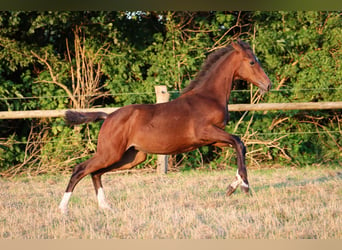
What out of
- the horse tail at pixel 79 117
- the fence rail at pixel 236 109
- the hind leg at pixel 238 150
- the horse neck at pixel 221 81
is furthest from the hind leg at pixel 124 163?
the fence rail at pixel 236 109

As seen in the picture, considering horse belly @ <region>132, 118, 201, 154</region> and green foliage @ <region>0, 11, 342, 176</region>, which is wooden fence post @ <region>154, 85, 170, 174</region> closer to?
green foliage @ <region>0, 11, 342, 176</region>

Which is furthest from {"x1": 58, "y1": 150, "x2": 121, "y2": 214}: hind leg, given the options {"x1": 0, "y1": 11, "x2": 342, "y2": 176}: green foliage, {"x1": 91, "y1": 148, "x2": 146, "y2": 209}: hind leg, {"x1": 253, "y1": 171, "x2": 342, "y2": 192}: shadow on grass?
{"x1": 0, "y1": 11, "x2": 342, "y2": 176}: green foliage

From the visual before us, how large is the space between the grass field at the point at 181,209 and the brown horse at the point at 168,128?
0.40 metres

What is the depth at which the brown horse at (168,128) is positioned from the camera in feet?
19.7

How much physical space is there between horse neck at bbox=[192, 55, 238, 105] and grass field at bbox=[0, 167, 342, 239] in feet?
4.48

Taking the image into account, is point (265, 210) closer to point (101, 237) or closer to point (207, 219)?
point (207, 219)

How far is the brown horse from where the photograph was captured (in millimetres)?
6016

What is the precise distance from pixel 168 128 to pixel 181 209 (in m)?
1.03

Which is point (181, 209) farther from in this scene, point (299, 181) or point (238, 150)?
point (299, 181)

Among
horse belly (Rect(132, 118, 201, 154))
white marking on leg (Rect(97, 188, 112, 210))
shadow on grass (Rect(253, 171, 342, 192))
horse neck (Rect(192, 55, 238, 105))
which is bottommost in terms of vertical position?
shadow on grass (Rect(253, 171, 342, 192))

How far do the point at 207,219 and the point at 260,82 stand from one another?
2206 millimetres

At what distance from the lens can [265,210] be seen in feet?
18.0

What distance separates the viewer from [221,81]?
6.54 meters

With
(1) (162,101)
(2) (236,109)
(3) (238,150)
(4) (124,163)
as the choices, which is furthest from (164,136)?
(2) (236,109)
